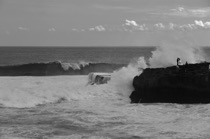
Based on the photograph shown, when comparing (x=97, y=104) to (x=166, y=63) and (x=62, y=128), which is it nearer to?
(x=62, y=128)

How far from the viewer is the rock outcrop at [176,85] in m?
18.9

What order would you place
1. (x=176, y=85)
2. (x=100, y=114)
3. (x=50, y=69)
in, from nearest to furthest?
(x=100, y=114)
(x=176, y=85)
(x=50, y=69)

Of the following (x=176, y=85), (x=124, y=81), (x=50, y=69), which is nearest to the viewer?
(x=176, y=85)

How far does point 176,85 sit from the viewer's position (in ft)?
63.5

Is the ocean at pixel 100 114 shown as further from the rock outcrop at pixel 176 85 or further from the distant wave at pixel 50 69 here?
the distant wave at pixel 50 69

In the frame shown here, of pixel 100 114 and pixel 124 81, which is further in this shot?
pixel 124 81

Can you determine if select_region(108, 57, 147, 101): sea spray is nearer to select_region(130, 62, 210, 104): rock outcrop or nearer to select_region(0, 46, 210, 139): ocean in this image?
select_region(0, 46, 210, 139): ocean

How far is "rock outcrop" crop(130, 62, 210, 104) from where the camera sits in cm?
1891

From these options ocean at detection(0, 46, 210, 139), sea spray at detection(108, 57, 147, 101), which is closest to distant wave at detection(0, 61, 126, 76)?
ocean at detection(0, 46, 210, 139)

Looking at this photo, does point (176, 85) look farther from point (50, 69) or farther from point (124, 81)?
point (50, 69)

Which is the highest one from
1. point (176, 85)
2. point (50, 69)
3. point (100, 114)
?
point (50, 69)

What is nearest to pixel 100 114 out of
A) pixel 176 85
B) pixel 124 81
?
pixel 176 85

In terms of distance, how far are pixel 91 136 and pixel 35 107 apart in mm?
7549

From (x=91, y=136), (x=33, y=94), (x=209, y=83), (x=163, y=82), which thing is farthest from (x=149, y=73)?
(x=91, y=136)
